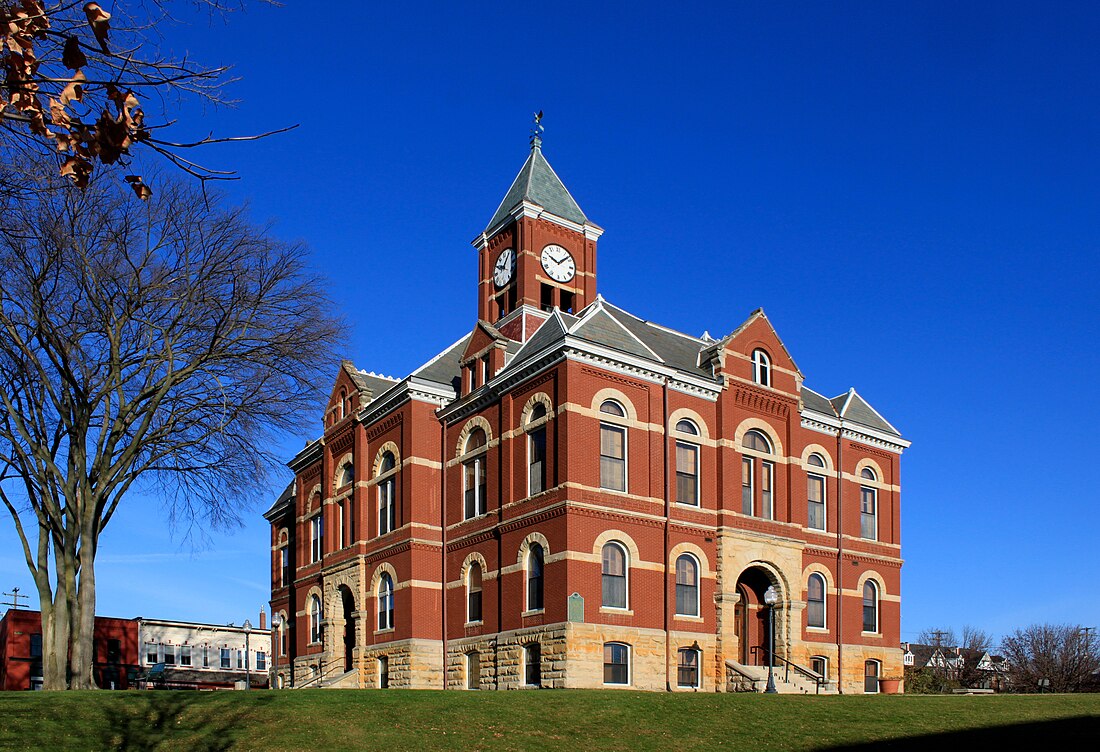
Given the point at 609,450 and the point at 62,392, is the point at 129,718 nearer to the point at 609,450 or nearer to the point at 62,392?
the point at 62,392

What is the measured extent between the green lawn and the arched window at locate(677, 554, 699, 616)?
837 cm

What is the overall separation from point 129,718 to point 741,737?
1233cm

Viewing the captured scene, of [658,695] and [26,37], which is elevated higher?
[26,37]

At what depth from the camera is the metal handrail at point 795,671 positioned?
3556 centimetres

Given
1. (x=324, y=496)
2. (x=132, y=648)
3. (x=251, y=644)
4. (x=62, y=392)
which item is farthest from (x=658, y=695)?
(x=251, y=644)

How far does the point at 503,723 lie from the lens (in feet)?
74.9

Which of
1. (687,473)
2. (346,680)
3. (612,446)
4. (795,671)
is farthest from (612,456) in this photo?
(346,680)

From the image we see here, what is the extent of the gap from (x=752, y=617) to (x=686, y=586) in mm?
4319

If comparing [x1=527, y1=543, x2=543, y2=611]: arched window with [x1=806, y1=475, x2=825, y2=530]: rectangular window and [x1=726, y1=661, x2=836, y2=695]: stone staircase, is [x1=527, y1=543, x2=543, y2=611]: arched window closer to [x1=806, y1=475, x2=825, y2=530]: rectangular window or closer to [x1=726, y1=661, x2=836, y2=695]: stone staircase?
[x1=726, y1=661, x2=836, y2=695]: stone staircase

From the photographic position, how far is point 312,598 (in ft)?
153

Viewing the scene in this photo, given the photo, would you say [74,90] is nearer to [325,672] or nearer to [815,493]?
[815,493]

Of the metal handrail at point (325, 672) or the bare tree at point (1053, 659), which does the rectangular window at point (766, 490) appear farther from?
the bare tree at point (1053, 659)

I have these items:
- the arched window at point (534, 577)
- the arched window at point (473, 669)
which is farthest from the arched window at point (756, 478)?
the arched window at point (473, 669)

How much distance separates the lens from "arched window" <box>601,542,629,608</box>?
109 feet
